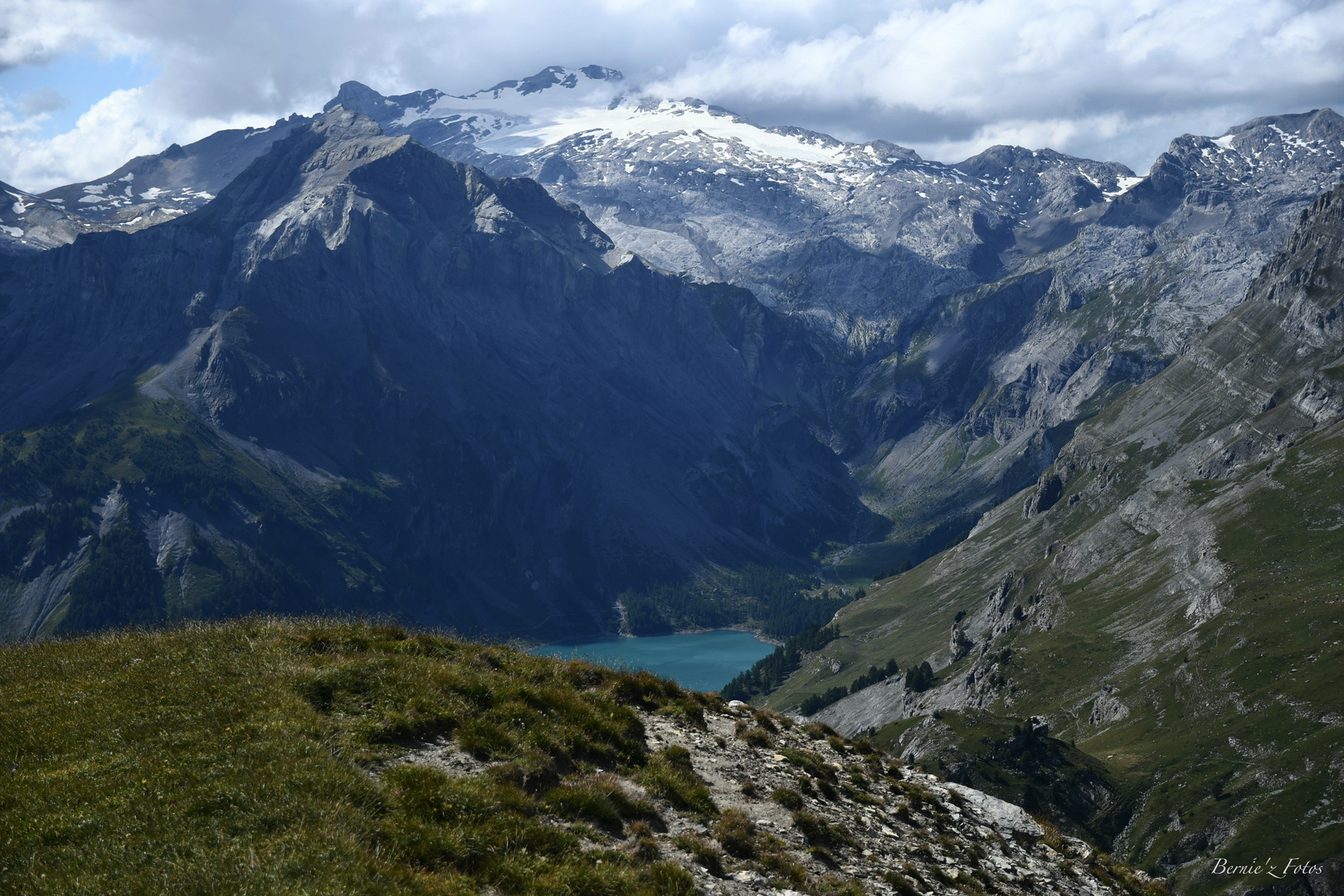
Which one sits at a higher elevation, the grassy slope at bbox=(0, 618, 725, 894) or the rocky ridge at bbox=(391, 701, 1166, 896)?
the grassy slope at bbox=(0, 618, 725, 894)

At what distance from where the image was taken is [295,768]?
55.8ft

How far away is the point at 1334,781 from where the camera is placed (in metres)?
136

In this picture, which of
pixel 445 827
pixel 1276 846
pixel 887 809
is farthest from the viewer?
pixel 1276 846

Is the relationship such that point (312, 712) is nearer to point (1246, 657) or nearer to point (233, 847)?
point (233, 847)

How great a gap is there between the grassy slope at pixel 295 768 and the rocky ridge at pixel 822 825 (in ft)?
3.32

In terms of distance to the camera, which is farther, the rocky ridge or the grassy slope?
the rocky ridge

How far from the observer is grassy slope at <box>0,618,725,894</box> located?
14180 millimetres

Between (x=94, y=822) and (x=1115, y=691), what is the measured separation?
221116 millimetres

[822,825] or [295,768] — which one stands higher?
[295,768]

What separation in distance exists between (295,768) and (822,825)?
13919mm

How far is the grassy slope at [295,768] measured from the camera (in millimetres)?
14180

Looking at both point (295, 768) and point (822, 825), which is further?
point (822, 825)

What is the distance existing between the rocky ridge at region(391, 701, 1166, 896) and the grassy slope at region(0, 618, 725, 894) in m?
1.01

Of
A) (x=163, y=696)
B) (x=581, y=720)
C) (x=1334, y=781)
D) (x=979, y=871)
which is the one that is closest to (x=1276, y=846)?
(x=1334, y=781)
